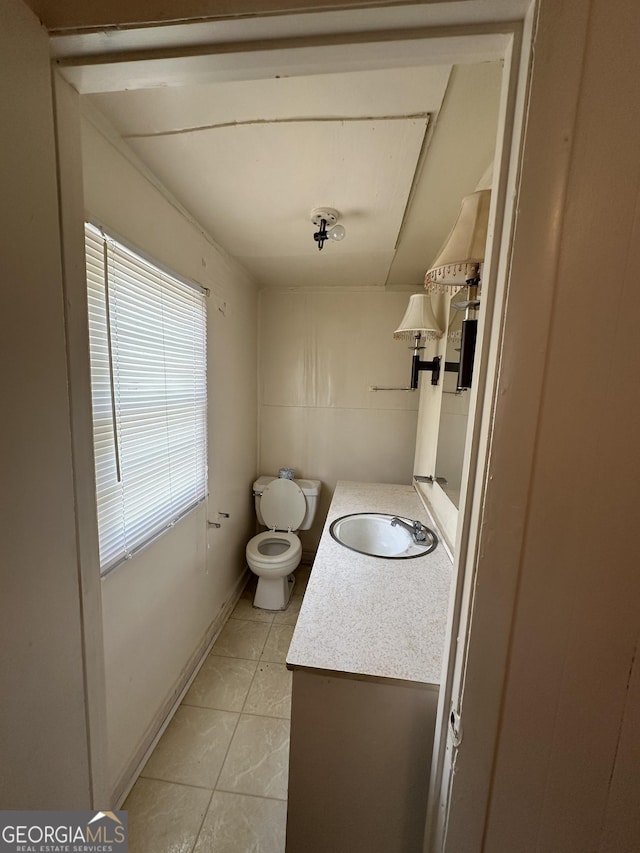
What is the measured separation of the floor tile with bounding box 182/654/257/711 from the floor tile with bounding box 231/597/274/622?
32 cm

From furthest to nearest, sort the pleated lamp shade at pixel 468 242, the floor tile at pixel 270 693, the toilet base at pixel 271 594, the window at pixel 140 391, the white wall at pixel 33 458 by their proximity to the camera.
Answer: the toilet base at pixel 271 594, the floor tile at pixel 270 693, the window at pixel 140 391, the pleated lamp shade at pixel 468 242, the white wall at pixel 33 458

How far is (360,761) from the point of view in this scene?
83cm

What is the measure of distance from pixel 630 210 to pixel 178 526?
165 cm

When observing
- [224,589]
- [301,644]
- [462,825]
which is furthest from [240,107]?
[224,589]

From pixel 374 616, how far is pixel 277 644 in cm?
120

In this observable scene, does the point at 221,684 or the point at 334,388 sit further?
the point at 334,388

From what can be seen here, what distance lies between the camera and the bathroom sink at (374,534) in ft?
5.24

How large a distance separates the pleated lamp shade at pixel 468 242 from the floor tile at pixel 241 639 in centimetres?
208

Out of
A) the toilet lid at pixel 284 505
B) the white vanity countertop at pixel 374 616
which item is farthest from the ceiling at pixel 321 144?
the toilet lid at pixel 284 505

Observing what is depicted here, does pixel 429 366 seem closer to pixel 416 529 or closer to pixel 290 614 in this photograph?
pixel 416 529

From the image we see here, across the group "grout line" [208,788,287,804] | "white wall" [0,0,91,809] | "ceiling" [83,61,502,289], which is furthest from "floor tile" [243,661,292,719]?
"ceiling" [83,61,502,289]

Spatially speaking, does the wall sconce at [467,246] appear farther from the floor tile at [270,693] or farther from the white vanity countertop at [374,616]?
the floor tile at [270,693]

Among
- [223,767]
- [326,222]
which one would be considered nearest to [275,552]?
[223,767]

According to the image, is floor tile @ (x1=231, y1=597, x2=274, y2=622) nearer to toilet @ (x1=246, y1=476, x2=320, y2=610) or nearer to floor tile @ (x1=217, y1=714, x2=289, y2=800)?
toilet @ (x1=246, y1=476, x2=320, y2=610)
